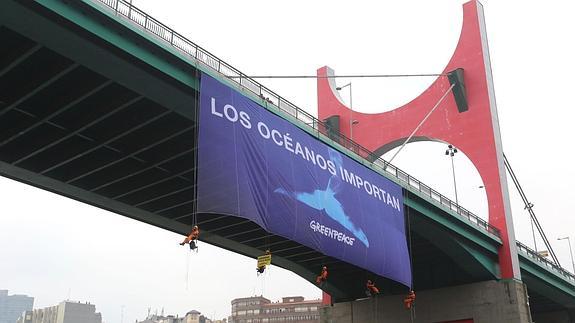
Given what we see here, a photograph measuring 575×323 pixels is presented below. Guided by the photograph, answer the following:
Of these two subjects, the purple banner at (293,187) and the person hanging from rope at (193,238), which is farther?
the purple banner at (293,187)

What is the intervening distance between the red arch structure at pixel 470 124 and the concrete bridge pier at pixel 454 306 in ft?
5.03

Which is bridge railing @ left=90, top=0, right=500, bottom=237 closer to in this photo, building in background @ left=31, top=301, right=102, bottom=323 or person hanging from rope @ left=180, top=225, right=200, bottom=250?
person hanging from rope @ left=180, top=225, right=200, bottom=250

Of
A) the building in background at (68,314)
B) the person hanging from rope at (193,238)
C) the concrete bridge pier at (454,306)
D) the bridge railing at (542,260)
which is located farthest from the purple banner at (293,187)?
the building in background at (68,314)

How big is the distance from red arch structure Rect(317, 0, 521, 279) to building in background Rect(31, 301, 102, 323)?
157 metres

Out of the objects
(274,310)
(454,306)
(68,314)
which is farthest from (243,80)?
(68,314)

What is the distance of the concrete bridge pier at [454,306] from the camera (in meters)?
41.9

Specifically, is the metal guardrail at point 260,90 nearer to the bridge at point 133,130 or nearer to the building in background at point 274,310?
the bridge at point 133,130

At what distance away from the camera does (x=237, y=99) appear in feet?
81.2

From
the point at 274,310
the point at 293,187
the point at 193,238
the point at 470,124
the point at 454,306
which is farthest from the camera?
the point at 274,310

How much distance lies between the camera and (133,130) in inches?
1048

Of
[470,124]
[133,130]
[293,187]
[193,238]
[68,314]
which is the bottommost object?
[193,238]

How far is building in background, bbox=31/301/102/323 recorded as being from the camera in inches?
7397

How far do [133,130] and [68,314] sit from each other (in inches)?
6995

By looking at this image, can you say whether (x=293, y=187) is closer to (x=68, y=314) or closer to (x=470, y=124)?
(x=470, y=124)
